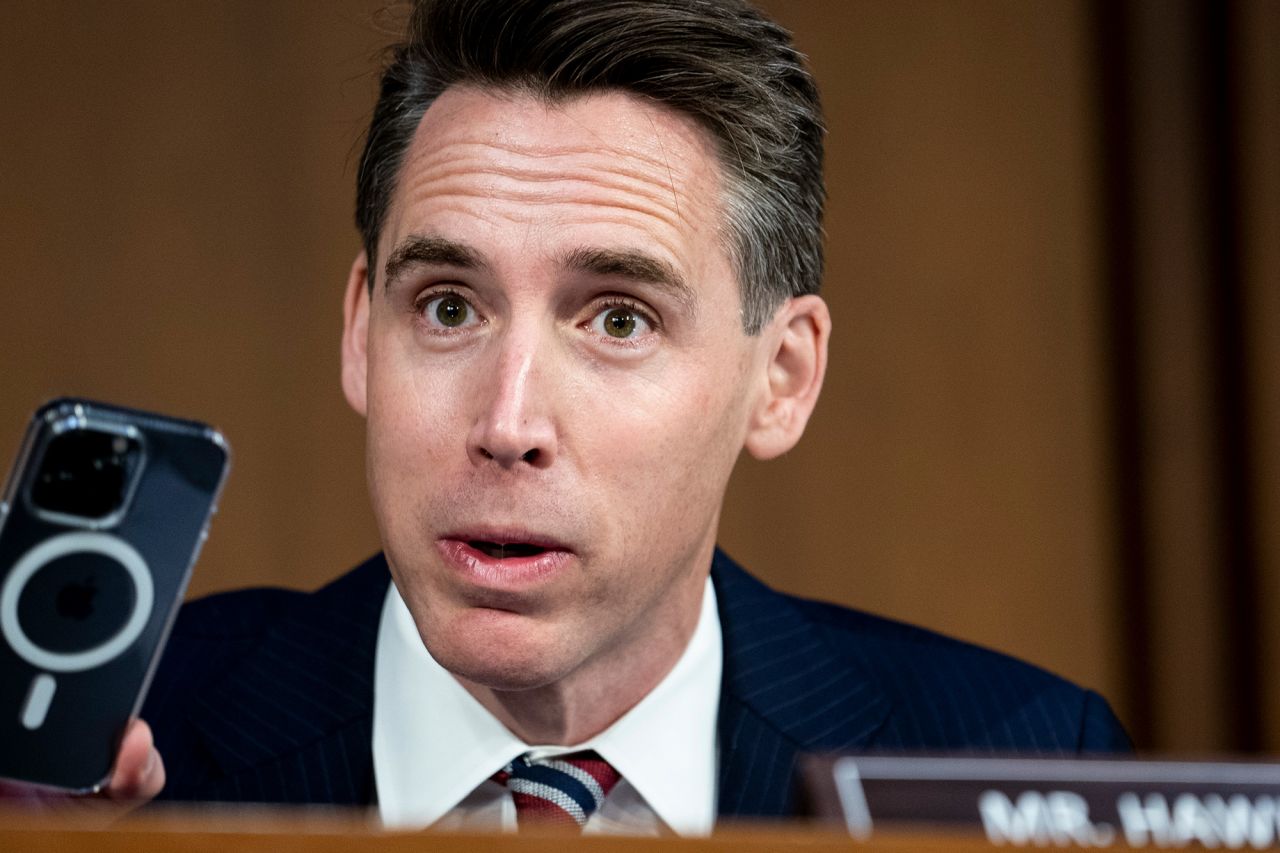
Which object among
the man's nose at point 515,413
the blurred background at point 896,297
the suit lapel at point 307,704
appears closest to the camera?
the man's nose at point 515,413

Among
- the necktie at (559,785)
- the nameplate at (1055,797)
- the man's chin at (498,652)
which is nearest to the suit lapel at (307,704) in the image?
the necktie at (559,785)

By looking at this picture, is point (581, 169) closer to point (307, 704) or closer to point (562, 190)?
point (562, 190)

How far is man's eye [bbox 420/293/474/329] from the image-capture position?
107 cm

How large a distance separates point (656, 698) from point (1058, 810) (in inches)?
26.0

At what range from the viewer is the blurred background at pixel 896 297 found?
1807 mm

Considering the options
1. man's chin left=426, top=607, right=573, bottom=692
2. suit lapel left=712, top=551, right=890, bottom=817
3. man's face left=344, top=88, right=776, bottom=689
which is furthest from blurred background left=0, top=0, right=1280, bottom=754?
man's chin left=426, top=607, right=573, bottom=692

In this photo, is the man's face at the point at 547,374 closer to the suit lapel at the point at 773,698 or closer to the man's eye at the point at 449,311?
the man's eye at the point at 449,311

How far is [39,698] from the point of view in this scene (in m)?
0.76

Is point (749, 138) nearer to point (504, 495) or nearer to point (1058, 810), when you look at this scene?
point (504, 495)

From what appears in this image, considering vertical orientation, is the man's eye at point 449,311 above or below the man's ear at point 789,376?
above

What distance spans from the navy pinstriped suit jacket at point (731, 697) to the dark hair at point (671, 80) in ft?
1.03

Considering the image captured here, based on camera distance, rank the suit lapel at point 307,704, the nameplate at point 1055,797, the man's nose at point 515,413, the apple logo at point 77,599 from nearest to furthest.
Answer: the nameplate at point 1055,797
the apple logo at point 77,599
the man's nose at point 515,413
the suit lapel at point 307,704

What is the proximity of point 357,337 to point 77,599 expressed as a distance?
52 centimetres

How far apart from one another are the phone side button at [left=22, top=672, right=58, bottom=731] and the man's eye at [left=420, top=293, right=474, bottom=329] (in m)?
0.40
